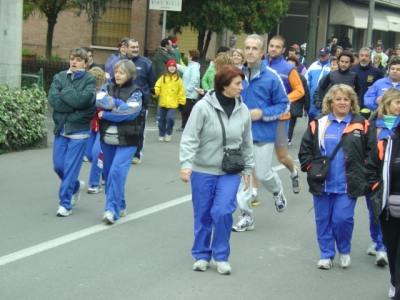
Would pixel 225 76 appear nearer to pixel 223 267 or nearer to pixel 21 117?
pixel 223 267

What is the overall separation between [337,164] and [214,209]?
114cm

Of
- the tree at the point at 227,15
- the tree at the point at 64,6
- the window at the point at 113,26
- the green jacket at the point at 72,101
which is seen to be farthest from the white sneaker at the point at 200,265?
the window at the point at 113,26

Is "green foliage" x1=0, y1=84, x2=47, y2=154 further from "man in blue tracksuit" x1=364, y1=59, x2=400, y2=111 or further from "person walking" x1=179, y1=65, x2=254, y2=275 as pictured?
"person walking" x1=179, y1=65, x2=254, y2=275

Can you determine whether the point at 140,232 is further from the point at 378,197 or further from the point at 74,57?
the point at 378,197

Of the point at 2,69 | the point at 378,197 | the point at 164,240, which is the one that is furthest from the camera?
the point at 2,69

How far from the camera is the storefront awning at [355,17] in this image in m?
37.2

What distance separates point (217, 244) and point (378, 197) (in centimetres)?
147

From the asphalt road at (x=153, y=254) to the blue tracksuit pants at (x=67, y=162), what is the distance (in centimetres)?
28

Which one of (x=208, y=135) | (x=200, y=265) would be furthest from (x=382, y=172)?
(x=200, y=265)

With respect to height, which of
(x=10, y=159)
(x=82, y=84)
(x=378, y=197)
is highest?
(x=82, y=84)

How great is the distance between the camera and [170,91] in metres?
15.6

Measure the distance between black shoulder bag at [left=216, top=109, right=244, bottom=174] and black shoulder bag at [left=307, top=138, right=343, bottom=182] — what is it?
2.09 feet

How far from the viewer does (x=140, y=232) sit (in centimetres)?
814

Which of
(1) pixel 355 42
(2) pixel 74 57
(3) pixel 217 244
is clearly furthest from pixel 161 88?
(1) pixel 355 42
